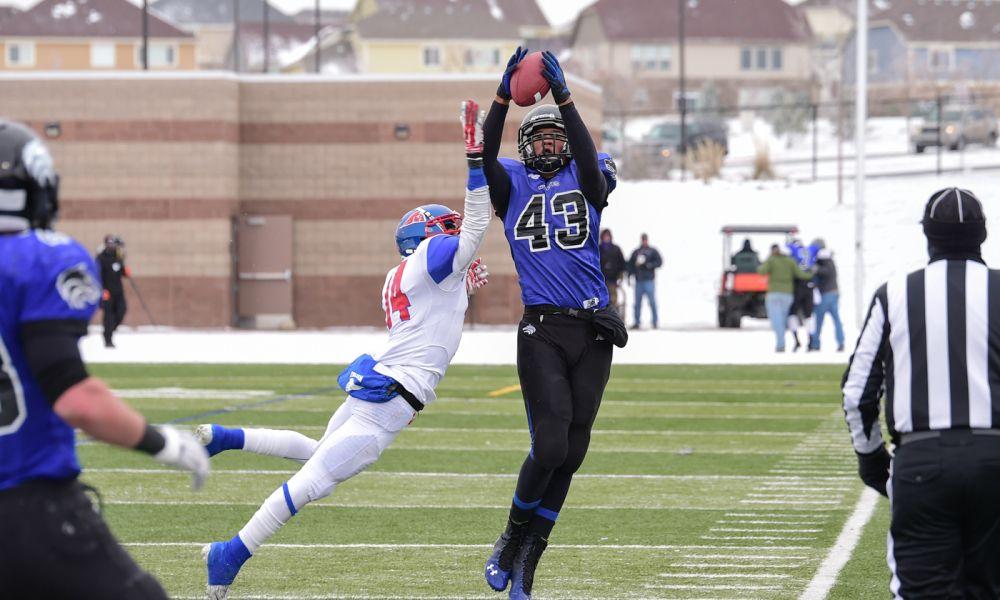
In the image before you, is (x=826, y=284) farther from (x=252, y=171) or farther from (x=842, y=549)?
(x=842, y=549)

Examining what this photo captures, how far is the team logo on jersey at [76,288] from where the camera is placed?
3918 mm

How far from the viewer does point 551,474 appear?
6.89 metres

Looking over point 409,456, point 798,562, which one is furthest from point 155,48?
point 798,562

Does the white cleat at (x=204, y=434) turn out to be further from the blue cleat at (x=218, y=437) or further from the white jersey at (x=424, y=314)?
the white jersey at (x=424, y=314)

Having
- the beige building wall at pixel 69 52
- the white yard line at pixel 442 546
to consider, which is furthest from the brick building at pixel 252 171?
the beige building wall at pixel 69 52

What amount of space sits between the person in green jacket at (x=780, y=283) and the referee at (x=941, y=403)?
18624mm

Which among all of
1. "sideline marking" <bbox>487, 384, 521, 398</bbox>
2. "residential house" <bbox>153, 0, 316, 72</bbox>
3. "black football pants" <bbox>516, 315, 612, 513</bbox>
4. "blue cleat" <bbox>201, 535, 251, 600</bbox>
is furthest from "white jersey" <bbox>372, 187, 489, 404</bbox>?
"residential house" <bbox>153, 0, 316, 72</bbox>

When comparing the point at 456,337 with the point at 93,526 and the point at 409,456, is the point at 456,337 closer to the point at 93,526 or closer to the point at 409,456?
the point at 93,526

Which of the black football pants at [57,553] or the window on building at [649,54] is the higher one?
the window on building at [649,54]

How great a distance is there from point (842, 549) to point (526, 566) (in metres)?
2.20

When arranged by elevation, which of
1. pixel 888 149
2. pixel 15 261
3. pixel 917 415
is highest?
pixel 888 149

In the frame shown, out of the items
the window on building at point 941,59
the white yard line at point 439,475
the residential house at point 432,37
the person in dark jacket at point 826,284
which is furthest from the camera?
the window on building at point 941,59

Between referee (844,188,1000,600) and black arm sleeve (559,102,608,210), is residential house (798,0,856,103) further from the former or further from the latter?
referee (844,188,1000,600)

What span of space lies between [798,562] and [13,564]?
4914 mm
